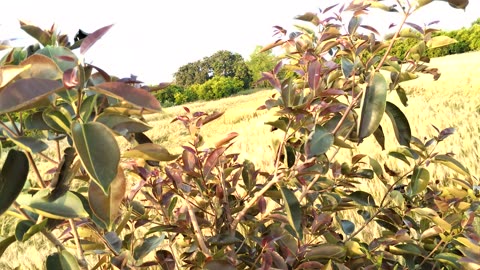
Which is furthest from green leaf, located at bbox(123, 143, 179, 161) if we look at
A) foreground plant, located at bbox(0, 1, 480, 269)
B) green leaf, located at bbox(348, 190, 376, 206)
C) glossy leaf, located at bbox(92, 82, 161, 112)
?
green leaf, located at bbox(348, 190, 376, 206)

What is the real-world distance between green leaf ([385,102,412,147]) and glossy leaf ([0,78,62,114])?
2.64ft

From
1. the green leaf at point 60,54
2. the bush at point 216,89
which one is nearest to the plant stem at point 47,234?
the green leaf at point 60,54

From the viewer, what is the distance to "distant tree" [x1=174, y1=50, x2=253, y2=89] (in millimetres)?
43219

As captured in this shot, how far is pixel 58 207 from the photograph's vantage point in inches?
29.9

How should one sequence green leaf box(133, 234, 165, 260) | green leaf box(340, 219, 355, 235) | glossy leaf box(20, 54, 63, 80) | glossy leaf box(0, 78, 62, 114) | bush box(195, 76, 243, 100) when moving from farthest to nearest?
bush box(195, 76, 243, 100)
green leaf box(340, 219, 355, 235)
green leaf box(133, 234, 165, 260)
glossy leaf box(20, 54, 63, 80)
glossy leaf box(0, 78, 62, 114)

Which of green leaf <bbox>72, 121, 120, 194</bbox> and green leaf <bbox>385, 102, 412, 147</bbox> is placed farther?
green leaf <bbox>385, 102, 412, 147</bbox>

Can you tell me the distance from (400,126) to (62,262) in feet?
2.68

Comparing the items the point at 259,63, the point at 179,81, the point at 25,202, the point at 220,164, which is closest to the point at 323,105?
the point at 220,164

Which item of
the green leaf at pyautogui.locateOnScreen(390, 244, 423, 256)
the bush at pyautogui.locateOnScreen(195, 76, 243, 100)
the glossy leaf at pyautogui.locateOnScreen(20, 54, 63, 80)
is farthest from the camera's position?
the bush at pyautogui.locateOnScreen(195, 76, 243, 100)

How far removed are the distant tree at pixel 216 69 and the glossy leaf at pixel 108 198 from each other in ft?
138

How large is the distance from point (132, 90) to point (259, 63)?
134 ft

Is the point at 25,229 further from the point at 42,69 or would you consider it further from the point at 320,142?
the point at 320,142

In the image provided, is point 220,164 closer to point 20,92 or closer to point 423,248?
point 423,248

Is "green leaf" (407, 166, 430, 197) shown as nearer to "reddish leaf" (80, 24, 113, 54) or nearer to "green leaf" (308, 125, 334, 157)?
"green leaf" (308, 125, 334, 157)
